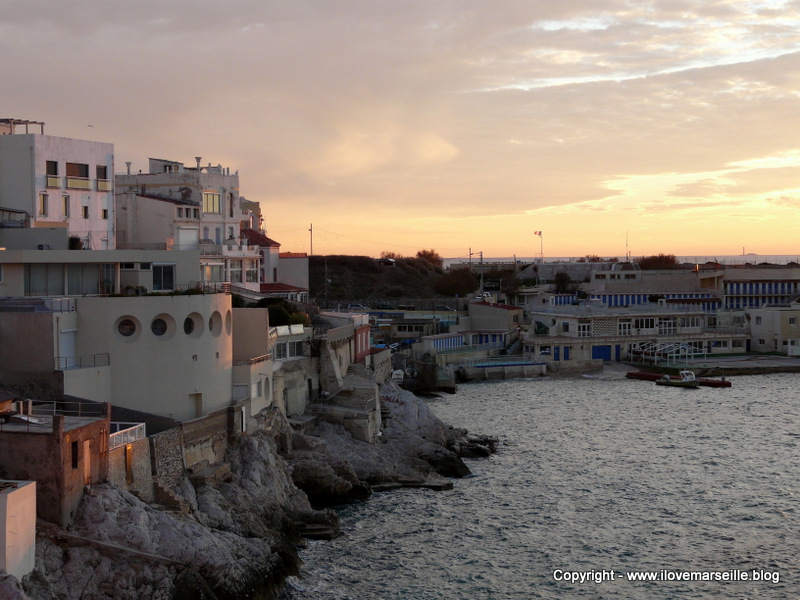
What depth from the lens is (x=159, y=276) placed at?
108 feet

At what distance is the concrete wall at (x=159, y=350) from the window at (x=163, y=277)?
417cm

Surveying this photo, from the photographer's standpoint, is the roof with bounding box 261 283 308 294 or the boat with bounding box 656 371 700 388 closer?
the roof with bounding box 261 283 308 294

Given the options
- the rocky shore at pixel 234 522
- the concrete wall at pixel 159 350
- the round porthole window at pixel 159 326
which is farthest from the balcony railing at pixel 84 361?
the rocky shore at pixel 234 522

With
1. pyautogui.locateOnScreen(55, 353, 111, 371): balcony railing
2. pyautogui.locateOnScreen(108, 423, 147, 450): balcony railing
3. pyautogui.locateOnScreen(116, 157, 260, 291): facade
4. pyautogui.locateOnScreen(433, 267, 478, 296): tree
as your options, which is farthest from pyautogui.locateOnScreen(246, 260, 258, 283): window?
pyautogui.locateOnScreen(433, 267, 478, 296): tree

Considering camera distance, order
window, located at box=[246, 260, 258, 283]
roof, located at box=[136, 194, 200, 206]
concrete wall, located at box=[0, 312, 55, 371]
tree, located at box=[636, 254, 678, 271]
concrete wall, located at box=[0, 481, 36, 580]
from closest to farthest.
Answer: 1. concrete wall, located at box=[0, 481, 36, 580]
2. concrete wall, located at box=[0, 312, 55, 371]
3. roof, located at box=[136, 194, 200, 206]
4. window, located at box=[246, 260, 258, 283]
5. tree, located at box=[636, 254, 678, 271]

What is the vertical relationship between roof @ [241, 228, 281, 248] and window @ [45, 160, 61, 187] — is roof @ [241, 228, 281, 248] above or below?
below

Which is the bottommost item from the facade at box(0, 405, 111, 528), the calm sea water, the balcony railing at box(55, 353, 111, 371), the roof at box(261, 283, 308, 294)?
the calm sea water

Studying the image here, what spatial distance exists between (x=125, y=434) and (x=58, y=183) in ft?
59.1

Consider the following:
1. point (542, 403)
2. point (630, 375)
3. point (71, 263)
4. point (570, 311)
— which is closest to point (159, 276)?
point (71, 263)

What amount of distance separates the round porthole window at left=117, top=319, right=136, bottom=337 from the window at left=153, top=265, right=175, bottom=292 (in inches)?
199

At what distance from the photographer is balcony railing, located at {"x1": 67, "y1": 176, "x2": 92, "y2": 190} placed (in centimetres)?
3888

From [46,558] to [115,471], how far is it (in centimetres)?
347

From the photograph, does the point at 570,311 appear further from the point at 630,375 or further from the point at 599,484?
the point at 599,484

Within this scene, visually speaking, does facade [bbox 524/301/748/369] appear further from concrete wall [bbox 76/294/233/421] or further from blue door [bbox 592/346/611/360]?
concrete wall [bbox 76/294/233/421]
